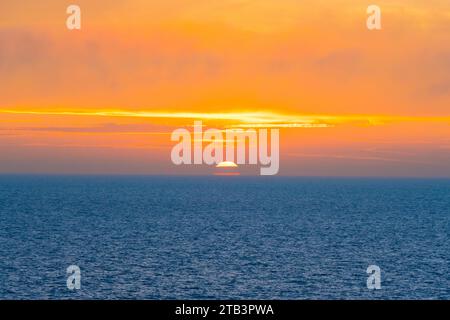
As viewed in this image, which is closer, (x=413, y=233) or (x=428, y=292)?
(x=428, y=292)

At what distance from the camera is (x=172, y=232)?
125 metres

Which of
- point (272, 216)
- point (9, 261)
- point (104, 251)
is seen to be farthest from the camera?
point (272, 216)

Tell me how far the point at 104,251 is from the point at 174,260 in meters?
16.2

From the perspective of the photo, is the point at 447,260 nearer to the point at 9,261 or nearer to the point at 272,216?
the point at 9,261

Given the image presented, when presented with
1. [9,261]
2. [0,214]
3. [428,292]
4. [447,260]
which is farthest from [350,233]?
[0,214]

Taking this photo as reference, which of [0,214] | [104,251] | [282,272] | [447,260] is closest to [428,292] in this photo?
[282,272]

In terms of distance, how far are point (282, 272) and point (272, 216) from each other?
85288mm

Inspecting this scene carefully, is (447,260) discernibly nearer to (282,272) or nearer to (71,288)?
(282,272)

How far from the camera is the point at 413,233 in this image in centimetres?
12594
